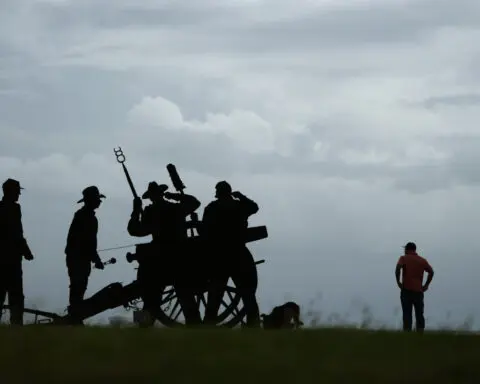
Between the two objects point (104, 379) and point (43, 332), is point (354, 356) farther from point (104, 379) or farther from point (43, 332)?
point (43, 332)

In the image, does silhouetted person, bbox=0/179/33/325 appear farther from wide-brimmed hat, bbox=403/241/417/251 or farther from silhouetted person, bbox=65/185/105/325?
wide-brimmed hat, bbox=403/241/417/251

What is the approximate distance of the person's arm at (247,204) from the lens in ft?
53.6

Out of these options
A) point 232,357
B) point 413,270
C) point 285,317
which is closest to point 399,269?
point 413,270

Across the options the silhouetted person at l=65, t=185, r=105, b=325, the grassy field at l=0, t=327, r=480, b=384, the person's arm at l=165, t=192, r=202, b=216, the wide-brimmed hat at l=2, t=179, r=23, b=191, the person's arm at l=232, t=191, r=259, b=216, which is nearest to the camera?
the grassy field at l=0, t=327, r=480, b=384

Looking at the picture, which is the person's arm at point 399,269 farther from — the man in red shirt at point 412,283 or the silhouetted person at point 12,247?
the silhouetted person at point 12,247

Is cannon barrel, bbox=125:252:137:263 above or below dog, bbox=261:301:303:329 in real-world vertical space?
above

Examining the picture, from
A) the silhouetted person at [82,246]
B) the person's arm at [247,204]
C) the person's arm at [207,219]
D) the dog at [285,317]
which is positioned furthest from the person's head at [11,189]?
the dog at [285,317]

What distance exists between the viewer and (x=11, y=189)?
15953 millimetres

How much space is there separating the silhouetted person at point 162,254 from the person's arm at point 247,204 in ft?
3.40

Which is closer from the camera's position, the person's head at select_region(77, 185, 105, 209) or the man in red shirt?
the person's head at select_region(77, 185, 105, 209)

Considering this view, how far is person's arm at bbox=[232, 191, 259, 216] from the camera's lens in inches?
643

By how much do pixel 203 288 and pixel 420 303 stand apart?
399 cm

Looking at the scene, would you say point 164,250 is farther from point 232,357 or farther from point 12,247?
point 232,357

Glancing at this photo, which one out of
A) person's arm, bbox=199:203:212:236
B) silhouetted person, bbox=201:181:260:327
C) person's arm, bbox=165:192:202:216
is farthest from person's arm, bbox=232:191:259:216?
person's arm, bbox=165:192:202:216
